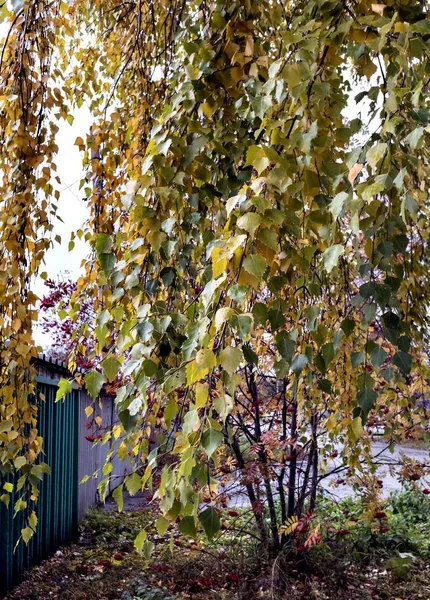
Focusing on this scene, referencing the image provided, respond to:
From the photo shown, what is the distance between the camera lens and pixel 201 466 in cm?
94

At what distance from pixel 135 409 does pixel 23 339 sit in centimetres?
75

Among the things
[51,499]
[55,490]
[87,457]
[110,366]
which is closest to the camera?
[110,366]

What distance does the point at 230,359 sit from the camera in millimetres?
916

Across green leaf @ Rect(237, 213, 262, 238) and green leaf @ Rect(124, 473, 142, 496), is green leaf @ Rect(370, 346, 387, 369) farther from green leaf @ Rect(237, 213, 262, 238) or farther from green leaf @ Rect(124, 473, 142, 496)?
green leaf @ Rect(124, 473, 142, 496)

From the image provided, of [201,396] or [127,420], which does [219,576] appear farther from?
[201,396]

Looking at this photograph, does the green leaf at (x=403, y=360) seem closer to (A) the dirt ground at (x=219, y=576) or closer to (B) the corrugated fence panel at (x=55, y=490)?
(A) the dirt ground at (x=219, y=576)

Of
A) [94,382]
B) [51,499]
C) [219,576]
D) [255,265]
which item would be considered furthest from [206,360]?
[51,499]

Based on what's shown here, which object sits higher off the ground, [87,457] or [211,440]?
[211,440]

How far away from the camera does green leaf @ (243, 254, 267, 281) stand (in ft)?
3.07

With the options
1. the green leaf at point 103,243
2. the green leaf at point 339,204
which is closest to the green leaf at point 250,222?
the green leaf at point 339,204

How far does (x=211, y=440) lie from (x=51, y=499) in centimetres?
334

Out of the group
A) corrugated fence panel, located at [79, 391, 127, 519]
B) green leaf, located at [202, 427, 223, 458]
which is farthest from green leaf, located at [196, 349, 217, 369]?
corrugated fence panel, located at [79, 391, 127, 519]

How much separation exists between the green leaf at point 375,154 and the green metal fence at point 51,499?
8.71 ft

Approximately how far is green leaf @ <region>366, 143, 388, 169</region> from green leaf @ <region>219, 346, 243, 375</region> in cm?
35
